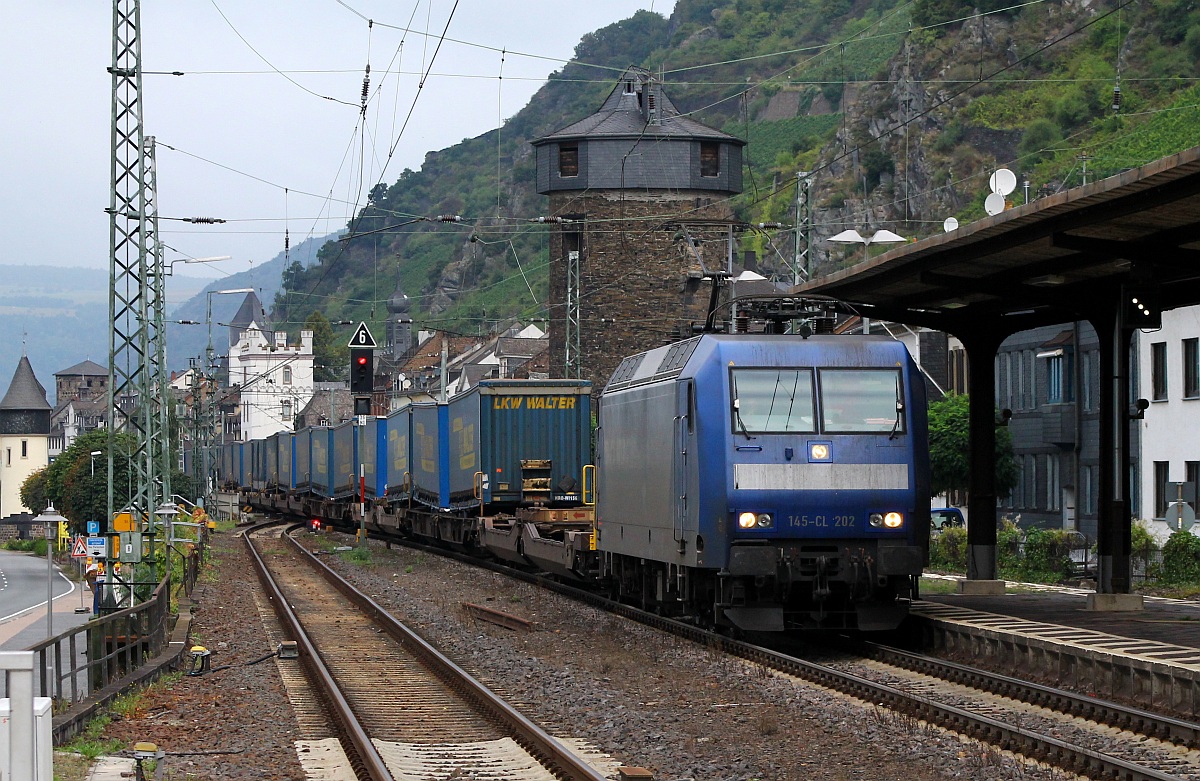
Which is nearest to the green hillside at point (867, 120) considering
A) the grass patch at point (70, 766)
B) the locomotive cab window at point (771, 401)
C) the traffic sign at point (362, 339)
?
the traffic sign at point (362, 339)

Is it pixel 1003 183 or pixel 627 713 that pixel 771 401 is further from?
pixel 1003 183

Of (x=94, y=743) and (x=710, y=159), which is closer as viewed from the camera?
(x=94, y=743)

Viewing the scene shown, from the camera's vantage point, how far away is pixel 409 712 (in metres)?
13.4

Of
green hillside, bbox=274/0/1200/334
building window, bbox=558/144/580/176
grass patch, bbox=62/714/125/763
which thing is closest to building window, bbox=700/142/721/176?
green hillside, bbox=274/0/1200/334

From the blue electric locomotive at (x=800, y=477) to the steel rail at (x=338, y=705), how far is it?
3887 millimetres

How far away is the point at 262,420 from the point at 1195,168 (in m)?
144

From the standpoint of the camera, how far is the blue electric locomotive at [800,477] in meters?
15.7

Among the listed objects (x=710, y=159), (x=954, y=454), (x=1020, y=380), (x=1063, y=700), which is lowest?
(x=1063, y=700)

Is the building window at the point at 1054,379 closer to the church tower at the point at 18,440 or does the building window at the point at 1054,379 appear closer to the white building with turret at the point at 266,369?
the white building with turret at the point at 266,369

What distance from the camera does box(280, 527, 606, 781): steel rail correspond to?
1019 cm

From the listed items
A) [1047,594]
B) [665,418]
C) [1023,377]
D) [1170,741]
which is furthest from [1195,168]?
[1023,377]

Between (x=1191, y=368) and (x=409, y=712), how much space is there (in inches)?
1153

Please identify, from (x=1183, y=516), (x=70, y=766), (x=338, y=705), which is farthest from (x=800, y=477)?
(x=1183, y=516)

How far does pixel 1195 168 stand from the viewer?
12508 mm
